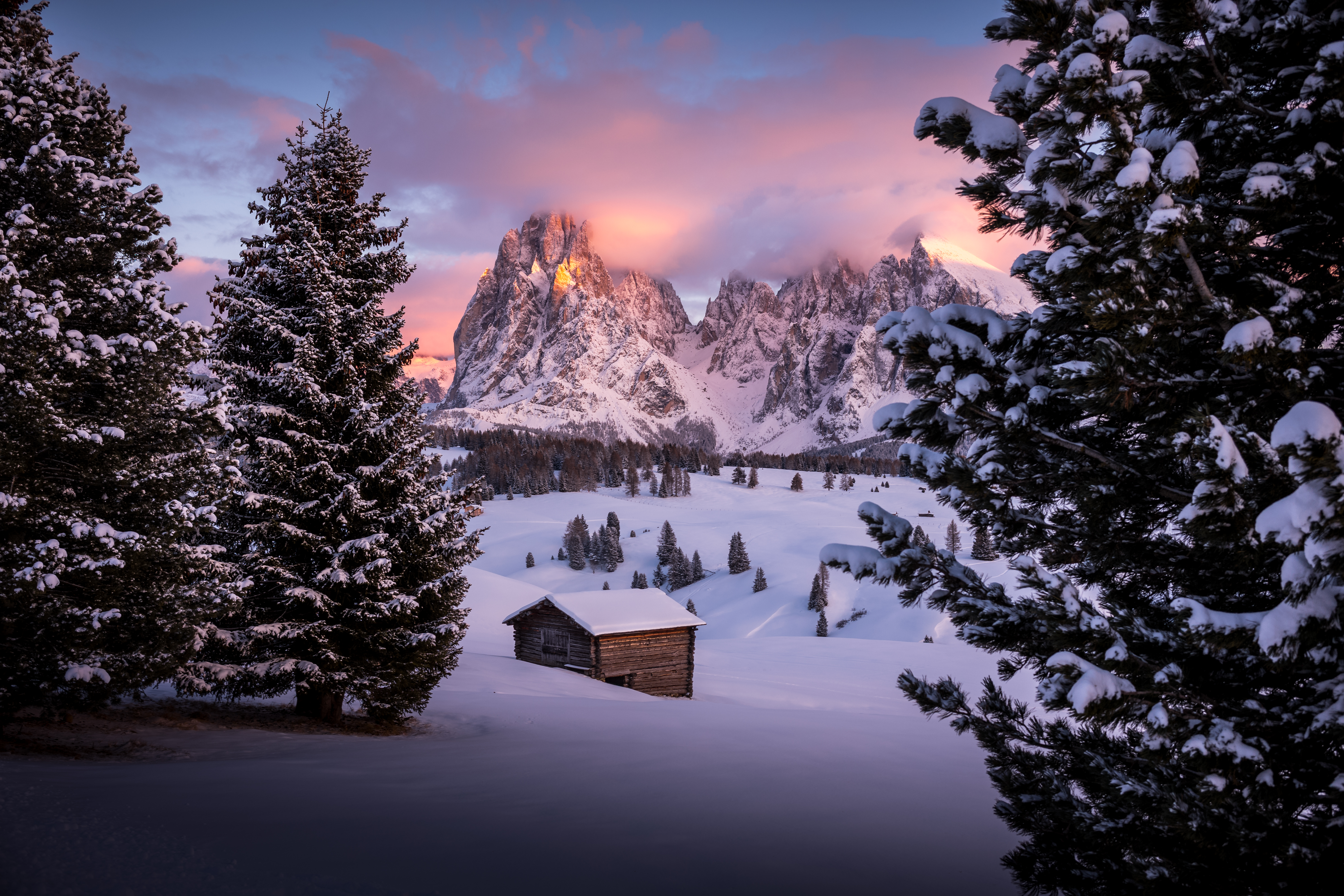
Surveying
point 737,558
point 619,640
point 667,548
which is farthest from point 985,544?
point 667,548

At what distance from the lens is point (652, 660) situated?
27.2m

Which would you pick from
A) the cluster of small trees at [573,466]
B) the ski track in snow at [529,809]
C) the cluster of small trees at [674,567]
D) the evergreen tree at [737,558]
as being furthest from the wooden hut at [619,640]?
the cluster of small trees at [573,466]

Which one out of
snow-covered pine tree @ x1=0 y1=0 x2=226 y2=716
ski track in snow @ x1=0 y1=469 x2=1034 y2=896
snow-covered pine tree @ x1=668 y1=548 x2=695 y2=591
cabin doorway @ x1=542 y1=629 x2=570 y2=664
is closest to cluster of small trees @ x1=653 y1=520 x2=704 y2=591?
snow-covered pine tree @ x1=668 y1=548 x2=695 y2=591

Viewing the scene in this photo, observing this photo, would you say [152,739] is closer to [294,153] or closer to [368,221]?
[368,221]

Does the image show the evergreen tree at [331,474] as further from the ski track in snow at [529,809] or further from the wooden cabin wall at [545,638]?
the wooden cabin wall at [545,638]

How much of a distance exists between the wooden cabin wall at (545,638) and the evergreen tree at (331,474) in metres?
15.5

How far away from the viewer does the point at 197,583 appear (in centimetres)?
925

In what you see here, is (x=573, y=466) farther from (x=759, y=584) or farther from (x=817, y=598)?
(x=817, y=598)

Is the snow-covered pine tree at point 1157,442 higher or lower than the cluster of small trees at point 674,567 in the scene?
higher

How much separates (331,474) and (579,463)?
127 meters

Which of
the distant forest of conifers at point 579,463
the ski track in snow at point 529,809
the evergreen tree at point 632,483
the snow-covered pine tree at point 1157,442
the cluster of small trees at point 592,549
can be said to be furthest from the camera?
the distant forest of conifers at point 579,463

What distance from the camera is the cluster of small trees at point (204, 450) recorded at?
25.5ft

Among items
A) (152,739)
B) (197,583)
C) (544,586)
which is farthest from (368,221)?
(544,586)

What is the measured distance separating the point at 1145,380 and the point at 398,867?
551 cm
